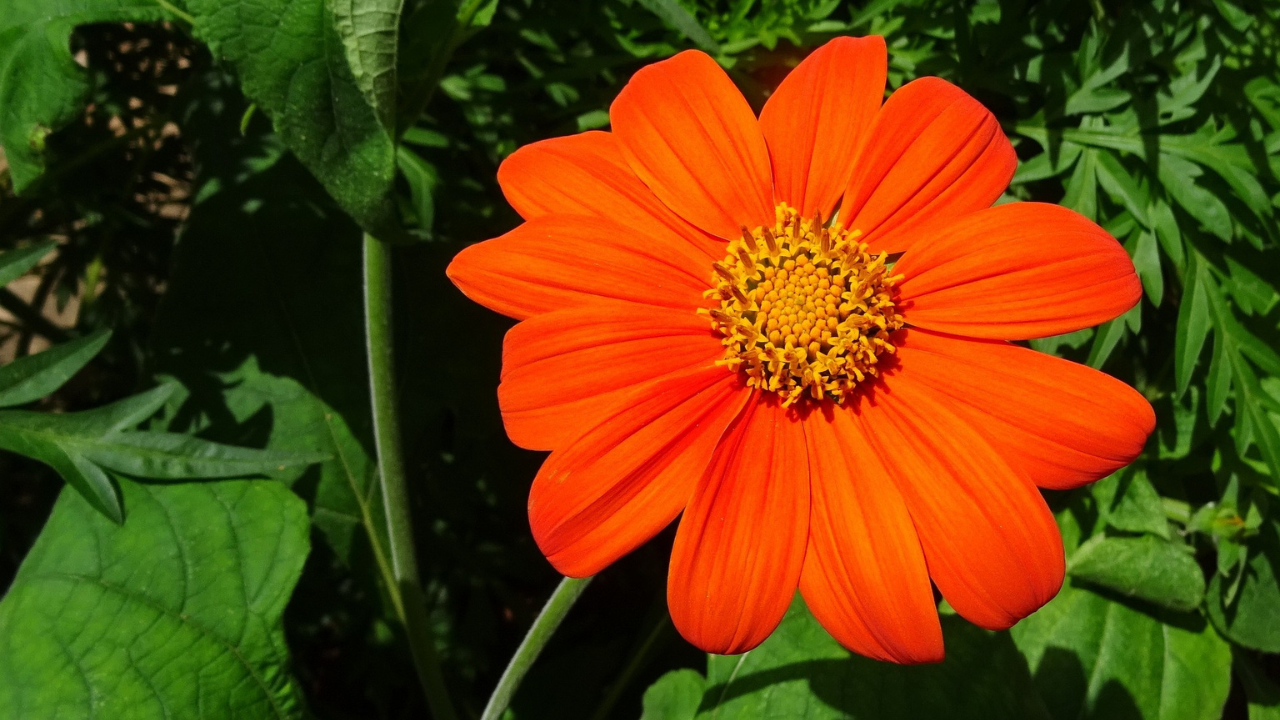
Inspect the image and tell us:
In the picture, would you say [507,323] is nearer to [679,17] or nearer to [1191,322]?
[679,17]

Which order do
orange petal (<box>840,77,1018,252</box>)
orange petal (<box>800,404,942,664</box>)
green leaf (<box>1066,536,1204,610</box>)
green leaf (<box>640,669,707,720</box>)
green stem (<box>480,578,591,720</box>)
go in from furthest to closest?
green leaf (<box>1066,536,1204,610</box>) < green leaf (<box>640,669,707,720</box>) < green stem (<box>480,578,591,720</box>) < orange petal (<box>840,77,1018,252</box>) < orange petal (<box>800,404,942,664</box>)

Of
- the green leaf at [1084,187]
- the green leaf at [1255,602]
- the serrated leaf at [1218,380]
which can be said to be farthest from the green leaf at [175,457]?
the green leaf at [1255,602]

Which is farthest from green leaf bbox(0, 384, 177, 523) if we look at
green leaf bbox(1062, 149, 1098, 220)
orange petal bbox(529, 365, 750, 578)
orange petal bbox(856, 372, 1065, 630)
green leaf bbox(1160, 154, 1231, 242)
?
green leaf bbox(1160, 154, 1231, 242)

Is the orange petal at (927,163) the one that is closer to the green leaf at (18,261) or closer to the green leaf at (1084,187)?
the green leaf at (1084,187)

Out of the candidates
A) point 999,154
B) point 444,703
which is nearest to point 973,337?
point 999,154

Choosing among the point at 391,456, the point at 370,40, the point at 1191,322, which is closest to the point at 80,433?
the point at 391,456

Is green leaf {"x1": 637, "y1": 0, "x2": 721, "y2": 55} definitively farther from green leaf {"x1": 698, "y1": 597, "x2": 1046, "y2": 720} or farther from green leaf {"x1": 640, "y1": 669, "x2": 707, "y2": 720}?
green leaf {"x1": 640, "y1": 669, "x2": 707, "y2": 720}

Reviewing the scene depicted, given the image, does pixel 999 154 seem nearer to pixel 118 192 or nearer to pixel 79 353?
pixel 79 353
